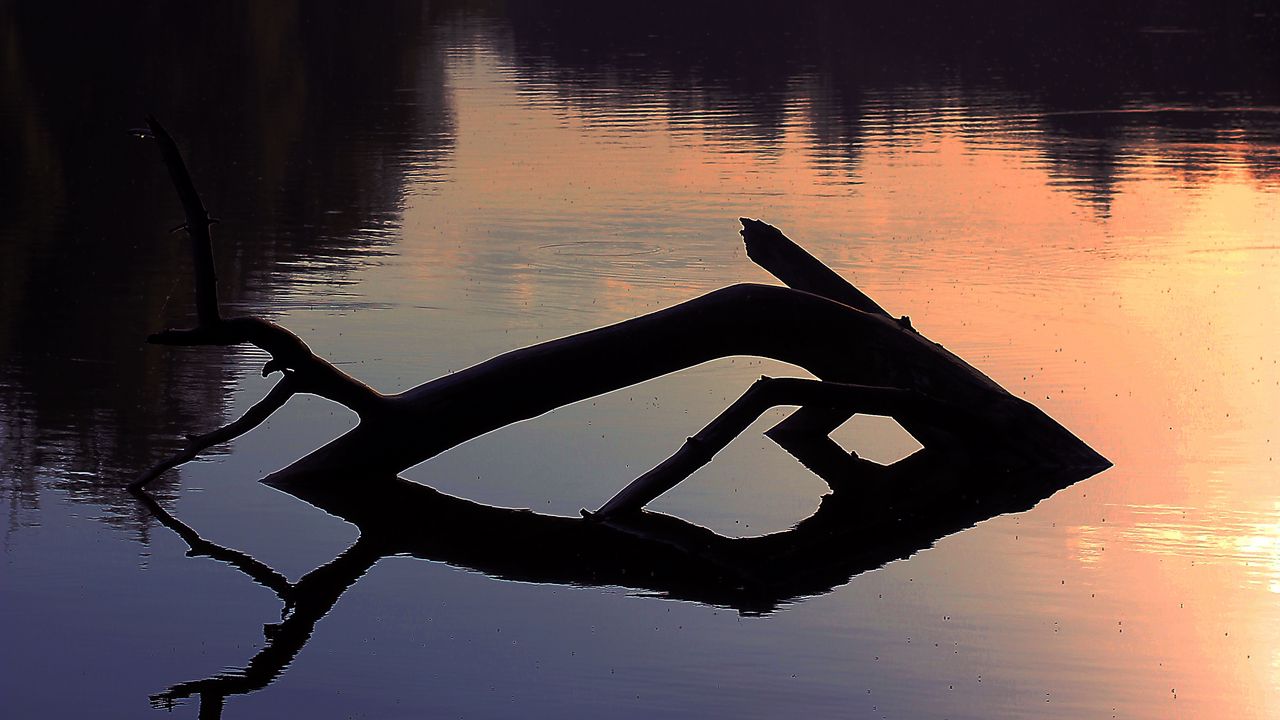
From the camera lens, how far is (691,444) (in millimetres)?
11883

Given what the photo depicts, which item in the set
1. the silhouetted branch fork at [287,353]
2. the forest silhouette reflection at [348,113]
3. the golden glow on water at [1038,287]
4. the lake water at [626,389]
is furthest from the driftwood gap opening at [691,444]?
the forest silhouette reflection at [348,113]

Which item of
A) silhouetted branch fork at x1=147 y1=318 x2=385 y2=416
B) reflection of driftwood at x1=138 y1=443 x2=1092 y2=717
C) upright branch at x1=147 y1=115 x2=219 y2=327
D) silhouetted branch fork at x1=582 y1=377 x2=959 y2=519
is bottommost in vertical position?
reflection of driftwood at x1=138 y1=443 x2=1092 y2=717

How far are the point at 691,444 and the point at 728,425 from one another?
0.23 m

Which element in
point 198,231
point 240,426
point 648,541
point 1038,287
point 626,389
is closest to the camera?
point 648,541

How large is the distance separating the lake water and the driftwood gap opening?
0.74 ft

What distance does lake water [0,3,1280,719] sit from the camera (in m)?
9.64

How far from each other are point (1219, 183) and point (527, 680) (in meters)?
19.3

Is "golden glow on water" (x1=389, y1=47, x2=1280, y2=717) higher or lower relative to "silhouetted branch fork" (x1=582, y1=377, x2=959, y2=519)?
lower

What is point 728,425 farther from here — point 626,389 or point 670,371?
point 626,389

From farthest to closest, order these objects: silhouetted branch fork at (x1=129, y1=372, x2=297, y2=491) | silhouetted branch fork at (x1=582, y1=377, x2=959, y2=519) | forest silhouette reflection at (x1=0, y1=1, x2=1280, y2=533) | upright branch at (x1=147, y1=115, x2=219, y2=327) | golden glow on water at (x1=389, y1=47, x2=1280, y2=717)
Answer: forest silhouette reflection at (x1=0, y1=1, x2=1280, y2=533)
silhouetted branch fork at (x1=129, y1=372, x2=297, y2=491)
silhouetted branch fork at (x1=582, y1=377, x2=959, y2=519)
upright branch at (x1=147, y1=115, x2=219, y2=327)
golden glow on water at (x1=389, y1=47, x2=1280, y2=717)

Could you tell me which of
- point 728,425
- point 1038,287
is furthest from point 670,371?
point 1038,287

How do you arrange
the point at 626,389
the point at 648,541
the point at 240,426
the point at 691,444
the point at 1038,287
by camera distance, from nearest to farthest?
the point at 648,541 → the point at 691,444 → the point at 240,426 → the point at 626,389 → the point at 1038,287

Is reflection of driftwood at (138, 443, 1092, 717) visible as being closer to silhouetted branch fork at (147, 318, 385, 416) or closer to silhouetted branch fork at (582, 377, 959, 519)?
silhouetted branch fork at (582, 377, 959, 519)

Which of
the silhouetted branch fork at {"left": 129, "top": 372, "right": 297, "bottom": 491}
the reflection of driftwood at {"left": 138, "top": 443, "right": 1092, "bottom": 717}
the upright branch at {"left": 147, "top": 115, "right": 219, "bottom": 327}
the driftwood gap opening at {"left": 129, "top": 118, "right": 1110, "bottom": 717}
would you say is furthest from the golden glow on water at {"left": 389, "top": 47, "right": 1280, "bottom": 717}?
the upright branch at {"left": 147, "top": 115, "right": 219, "bottom": 327}
